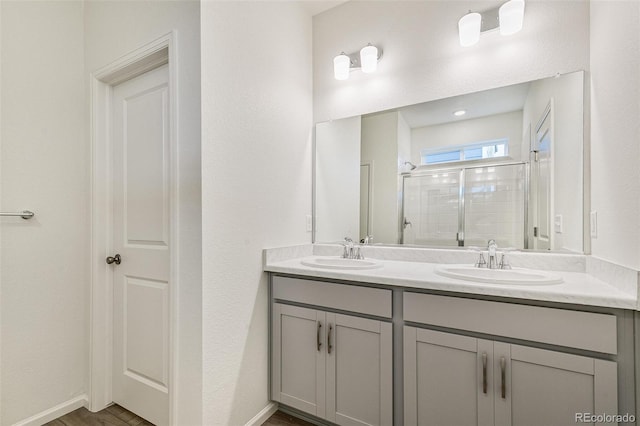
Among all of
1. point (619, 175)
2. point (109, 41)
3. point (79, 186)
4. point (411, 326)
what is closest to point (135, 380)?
point (79, 186)

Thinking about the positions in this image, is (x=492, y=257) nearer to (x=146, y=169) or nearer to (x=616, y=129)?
(x=616, y=129)

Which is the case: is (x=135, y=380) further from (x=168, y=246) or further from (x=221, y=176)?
(x=221, y=176)

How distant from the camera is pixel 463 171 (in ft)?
5.75

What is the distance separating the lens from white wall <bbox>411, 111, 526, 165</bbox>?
1.64 m

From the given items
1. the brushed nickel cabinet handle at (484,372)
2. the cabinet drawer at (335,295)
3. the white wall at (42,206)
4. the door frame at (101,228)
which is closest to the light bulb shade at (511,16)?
the cabinet drawer at (335,295)

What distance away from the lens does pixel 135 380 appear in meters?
1.68

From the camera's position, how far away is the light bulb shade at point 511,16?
152cm

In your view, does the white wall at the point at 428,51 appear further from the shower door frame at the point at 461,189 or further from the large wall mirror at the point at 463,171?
the shower door frame at the point at 461,189

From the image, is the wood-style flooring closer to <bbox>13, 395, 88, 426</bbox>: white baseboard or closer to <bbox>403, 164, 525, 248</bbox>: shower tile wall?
<bbox>13, 395, 88, 426</bbox>: white baseboard

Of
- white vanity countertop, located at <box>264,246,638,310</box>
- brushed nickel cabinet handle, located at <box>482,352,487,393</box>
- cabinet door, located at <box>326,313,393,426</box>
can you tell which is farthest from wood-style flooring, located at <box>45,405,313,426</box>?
brushed nickel cabinet handle, located at <box>482,352,487,393</box>

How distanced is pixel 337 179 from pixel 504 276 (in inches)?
48.7

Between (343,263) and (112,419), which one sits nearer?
(112,419)
